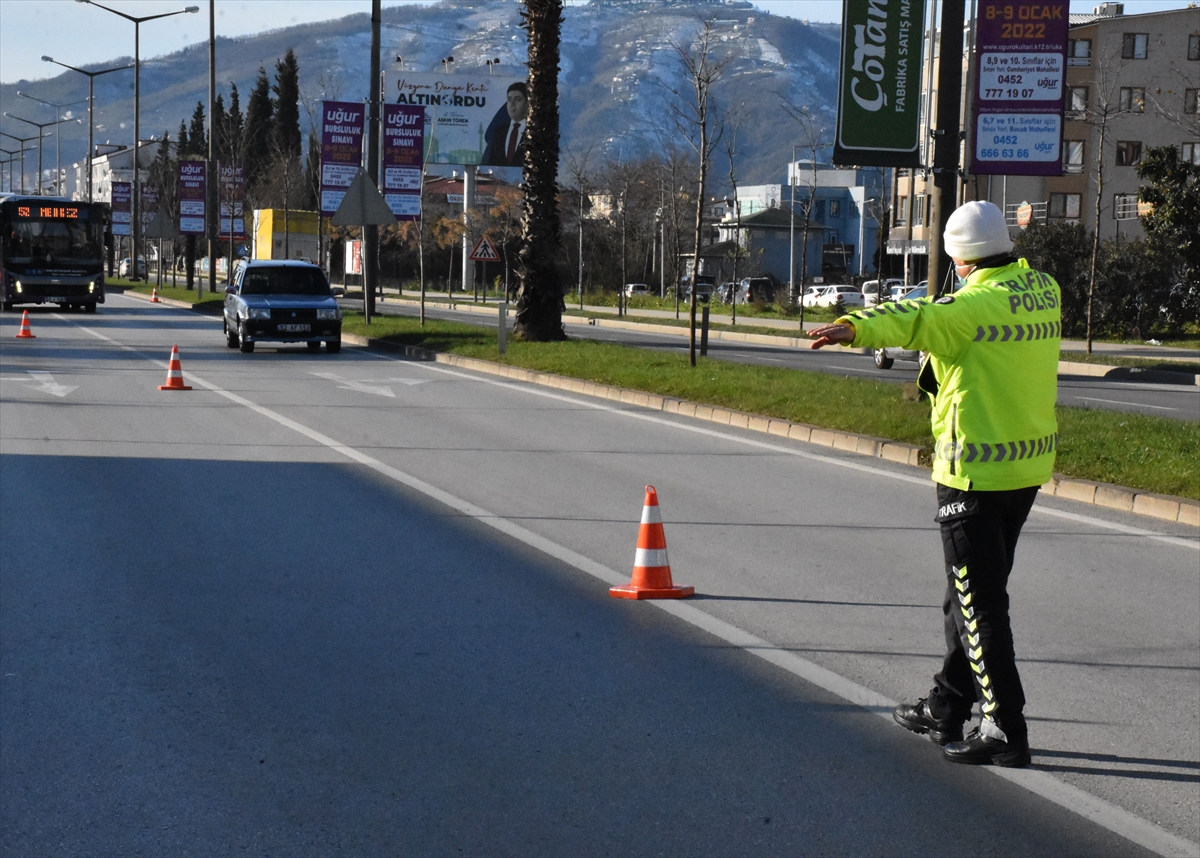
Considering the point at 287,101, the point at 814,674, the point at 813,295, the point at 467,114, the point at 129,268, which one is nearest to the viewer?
the point at 814,674

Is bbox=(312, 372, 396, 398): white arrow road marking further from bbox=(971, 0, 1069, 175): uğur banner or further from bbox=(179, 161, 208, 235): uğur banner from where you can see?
bbox=(179, 161, 208, 235): uğur banner

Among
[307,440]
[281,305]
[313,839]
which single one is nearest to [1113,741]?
[313,839]

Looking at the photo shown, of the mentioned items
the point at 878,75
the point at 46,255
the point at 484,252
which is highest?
the point at 878,75

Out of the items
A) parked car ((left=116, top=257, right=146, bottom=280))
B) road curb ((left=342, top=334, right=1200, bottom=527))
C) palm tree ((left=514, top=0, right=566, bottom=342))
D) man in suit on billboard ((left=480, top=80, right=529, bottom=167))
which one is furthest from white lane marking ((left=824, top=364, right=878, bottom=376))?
parked car ((left=116, top=257, right=146, bottom=280))

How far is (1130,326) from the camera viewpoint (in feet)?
123

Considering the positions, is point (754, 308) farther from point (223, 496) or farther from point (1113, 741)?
point (1113, 741)

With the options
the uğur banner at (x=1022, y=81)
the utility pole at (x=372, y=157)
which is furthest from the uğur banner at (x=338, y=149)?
the uğur banner at (x=1022, y=81)

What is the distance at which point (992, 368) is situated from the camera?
16.6 ft

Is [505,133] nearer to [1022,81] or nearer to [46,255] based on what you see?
[46,255]

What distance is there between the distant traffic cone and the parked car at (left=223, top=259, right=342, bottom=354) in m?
20.0

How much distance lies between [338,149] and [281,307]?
38.3ft

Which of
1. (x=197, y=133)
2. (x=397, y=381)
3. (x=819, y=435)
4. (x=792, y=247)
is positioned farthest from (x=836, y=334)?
(x=197, y=133)

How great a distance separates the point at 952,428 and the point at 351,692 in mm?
2581

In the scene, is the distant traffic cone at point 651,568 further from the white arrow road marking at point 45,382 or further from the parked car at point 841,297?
the parked car at point 841,297
